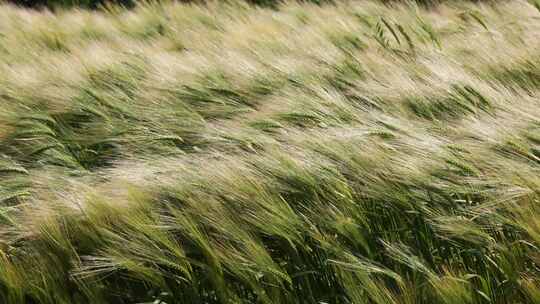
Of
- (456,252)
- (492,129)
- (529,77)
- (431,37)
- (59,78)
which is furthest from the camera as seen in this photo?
(431,37)

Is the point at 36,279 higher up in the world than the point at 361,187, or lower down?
lower down

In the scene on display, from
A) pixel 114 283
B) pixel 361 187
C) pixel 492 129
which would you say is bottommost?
pixel 114 283

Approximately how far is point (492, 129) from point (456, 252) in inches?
15.1

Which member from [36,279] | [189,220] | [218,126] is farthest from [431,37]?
[36,279]

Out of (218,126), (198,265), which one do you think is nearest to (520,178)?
(198,265)

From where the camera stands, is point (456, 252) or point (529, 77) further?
point (529, 77)

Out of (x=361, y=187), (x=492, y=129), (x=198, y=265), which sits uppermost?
(x=492, y=129)

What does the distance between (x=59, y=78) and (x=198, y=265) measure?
5.41 ft

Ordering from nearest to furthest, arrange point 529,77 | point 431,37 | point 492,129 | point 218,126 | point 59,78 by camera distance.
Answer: point 492,129
point 218,126
point 529,77
point 59,78
point 431,37

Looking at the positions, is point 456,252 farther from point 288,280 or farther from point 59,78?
point 59,78

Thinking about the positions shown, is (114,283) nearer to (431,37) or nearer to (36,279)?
(36,279)

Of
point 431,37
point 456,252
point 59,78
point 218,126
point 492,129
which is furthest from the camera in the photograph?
point 431,37

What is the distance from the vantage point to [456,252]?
1.69 meters

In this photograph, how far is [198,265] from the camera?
1688 mm
